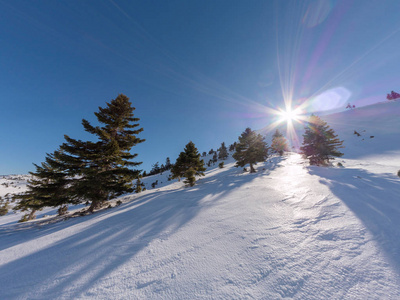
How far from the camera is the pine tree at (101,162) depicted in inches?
348

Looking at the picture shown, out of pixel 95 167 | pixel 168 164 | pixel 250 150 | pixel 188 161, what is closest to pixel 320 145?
pixel 250 150

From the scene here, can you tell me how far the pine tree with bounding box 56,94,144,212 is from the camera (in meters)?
8.83

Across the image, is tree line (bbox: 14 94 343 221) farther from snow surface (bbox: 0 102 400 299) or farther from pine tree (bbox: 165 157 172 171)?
pine tree (bbox: 165 157 172 171)

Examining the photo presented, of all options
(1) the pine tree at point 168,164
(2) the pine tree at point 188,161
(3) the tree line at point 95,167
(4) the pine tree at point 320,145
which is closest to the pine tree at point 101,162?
(3) the tree line at point 95,167

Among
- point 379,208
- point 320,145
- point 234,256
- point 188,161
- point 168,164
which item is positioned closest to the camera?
point 234,256

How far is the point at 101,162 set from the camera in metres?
9.41

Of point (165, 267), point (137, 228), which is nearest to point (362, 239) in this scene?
point (165, 267)

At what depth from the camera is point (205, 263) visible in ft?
8.00

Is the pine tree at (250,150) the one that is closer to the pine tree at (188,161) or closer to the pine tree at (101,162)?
the pine tree at (188,161)

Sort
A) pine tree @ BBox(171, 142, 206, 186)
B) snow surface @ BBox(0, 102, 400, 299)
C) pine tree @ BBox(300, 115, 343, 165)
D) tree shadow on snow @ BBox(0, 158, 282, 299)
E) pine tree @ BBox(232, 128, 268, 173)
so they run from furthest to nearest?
pine tree @ BBox(171, 142, 206, 186), pine tree @ BBox(232, 128, 268, 173), pine tree @ BBox(300, 115, 343, 165), tree shadow on snow @ BBox(0, 158, 282, 299), snow surface @ BBox(0, 102, 400, 299)

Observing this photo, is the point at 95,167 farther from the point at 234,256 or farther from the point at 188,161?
the point at 188,161

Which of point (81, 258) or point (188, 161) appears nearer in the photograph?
point (81, 258)

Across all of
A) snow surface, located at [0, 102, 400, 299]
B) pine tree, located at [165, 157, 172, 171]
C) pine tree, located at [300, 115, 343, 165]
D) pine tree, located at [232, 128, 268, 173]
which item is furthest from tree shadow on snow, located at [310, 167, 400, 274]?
pine tree, located at [165, 157, 172, 171]

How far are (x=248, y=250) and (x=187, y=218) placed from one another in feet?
7.96
